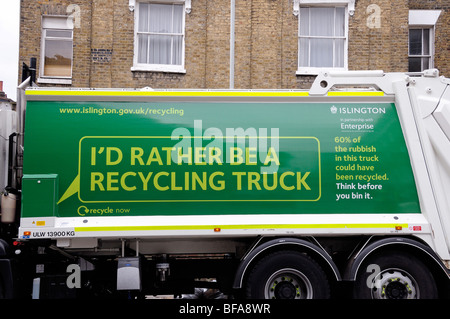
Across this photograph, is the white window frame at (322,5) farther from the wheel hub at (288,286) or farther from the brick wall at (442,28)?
the wheel hub at (288,286)

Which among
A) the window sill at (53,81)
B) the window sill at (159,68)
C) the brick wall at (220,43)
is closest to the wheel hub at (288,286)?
the brick wall at (220,43)

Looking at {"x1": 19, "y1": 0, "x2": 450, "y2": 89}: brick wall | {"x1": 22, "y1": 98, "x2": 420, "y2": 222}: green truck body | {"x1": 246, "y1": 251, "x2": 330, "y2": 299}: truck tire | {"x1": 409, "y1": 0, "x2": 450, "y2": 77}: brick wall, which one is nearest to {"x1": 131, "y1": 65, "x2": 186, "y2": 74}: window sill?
{"x1": 19, "y1": 0, "x2": 450, "y2": 89}: brick wall

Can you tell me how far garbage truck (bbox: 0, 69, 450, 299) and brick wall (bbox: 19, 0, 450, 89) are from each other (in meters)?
6.67

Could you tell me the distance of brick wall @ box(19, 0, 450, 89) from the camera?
12266 mm

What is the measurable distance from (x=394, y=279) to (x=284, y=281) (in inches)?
52.4

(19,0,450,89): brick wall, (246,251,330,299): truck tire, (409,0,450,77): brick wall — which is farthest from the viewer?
(409,0,450,77): brick wall

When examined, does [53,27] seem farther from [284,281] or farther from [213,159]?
[284,281]

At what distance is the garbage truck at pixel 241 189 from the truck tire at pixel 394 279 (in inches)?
0.5

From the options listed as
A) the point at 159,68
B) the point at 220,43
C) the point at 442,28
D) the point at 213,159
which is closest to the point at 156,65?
the point at 159,68

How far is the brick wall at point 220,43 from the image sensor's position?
1227 cm

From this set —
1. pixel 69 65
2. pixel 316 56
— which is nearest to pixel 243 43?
pixel 316 56

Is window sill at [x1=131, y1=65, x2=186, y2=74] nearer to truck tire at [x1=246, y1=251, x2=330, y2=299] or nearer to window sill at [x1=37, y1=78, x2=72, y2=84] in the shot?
window sill at [x1=37, y1=78, x2=72, y2=84]
